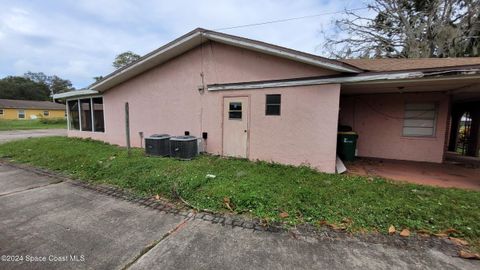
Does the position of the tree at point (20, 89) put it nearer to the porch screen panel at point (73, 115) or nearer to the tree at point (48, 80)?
the tree at point (48, 80)

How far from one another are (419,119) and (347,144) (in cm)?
253

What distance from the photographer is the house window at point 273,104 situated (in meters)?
5.94

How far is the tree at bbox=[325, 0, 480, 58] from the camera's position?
11605 millimetres

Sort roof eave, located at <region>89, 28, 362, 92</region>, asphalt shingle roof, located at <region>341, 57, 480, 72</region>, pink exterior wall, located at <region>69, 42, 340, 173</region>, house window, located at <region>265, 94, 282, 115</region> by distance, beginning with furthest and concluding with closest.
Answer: house window, located at <region>265, 94, 282, 115</region> < pink exterior wall, located at <region>69, 42, 340, 173</region> < roof eave, located at <region>89, 28, 362, 92</region> < asphalt shingle roof, located at <region>341, 57, 480, 72</region>

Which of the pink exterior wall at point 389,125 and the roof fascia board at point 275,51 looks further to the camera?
the pink exterior wall at point 389,125

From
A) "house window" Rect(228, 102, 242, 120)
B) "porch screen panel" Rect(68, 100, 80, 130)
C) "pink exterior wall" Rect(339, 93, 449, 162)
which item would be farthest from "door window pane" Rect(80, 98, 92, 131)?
"pink exterior wall" Rect(339, 93, 449, 162)

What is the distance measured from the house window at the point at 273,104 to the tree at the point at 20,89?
73.1m

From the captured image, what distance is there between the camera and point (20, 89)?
52750 mm

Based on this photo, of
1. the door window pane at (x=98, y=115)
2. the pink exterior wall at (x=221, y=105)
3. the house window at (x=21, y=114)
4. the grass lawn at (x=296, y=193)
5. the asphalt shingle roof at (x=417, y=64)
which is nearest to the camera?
the grass lawn at (x=296, y=193)

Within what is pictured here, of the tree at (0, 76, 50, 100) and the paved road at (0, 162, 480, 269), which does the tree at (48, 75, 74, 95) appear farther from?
the paved road at (0, 162, 480, 269)

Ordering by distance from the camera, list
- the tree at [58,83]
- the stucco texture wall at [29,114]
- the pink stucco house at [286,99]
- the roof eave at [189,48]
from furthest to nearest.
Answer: the tree at [58,83], the stucco texture wall at [29,114], the pink stucco house at [286,99], the roof eave at [189,48]

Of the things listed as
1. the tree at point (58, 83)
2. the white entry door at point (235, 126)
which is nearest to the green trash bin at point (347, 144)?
the white entry door at point (235, 126)

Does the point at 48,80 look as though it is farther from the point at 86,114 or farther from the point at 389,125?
the point at 389,125

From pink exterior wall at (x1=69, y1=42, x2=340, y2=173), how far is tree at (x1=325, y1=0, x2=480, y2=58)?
37.4ft
